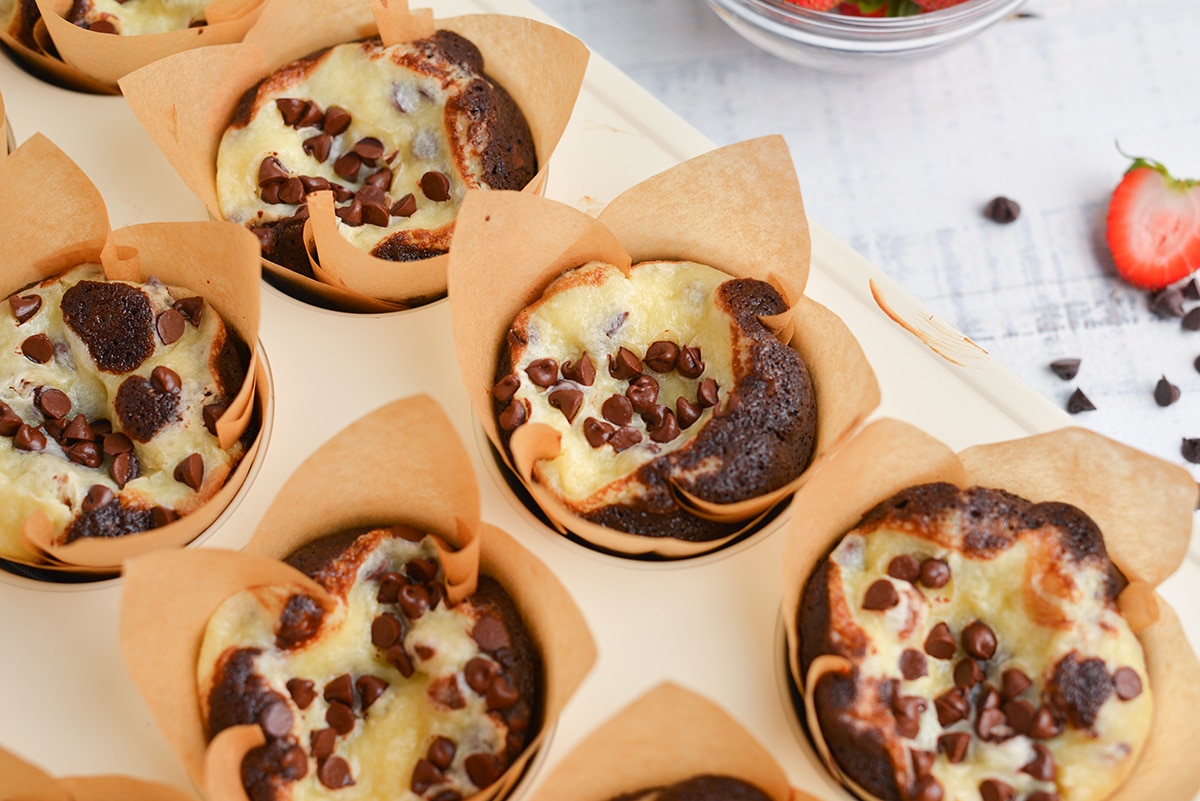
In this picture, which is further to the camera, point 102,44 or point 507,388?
point 102,44

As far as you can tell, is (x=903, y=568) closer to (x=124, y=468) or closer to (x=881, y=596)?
(x=881, y=596)

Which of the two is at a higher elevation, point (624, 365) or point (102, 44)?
point (102, 44)

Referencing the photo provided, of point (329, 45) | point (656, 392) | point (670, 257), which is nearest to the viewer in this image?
point (656, 392)

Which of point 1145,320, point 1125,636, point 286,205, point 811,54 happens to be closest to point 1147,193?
point 1145,320

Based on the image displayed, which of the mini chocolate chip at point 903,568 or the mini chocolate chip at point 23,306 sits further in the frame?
the mini chocolate chip at point 23,306

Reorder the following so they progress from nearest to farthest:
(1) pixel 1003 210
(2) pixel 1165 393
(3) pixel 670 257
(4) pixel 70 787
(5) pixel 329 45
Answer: (4) pixel 70 787
(3) pixel 670 257
(5) pixel 329 45
(2) pixel 1165 393
(1) pixel 1003 210

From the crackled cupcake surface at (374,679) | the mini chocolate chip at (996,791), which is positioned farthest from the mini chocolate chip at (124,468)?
the mini chocolate chip at (996,791)

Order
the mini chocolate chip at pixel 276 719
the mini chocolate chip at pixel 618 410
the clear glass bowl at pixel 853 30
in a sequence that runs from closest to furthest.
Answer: the mini chocolate chip at pixel 276 719, the mini chocolate chip at pixel 618 410, the clear glass bowl at pixel 853 30

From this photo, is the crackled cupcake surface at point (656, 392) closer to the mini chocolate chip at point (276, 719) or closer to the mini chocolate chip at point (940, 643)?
the mini chocolate chip at point (940, 643)

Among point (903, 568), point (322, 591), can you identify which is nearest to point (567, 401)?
point (322, 591)
